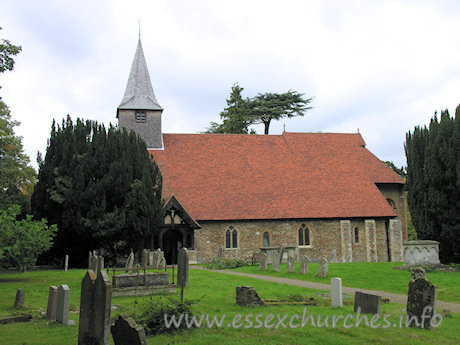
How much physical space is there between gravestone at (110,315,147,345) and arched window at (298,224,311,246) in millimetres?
23057

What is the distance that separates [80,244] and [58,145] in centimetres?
531

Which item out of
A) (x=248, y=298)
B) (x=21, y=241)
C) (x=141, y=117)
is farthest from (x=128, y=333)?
(x=141, y=117)

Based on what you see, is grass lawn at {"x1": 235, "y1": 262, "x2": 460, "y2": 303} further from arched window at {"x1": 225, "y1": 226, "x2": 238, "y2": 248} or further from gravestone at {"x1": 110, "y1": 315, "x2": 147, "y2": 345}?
gravestone at {"x1": 110, "y1": 315, "x2": 147, "y2": 345}

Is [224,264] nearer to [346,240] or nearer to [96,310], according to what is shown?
[346,240]

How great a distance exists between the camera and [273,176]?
30688 millimetres

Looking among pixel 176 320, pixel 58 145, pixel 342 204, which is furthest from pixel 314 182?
pixel 176 320

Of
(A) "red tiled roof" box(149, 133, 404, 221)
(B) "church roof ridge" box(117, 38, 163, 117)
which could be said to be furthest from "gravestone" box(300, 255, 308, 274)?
(B) "church roof ridge" box(117, 38, 163, 117)

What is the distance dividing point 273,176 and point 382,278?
14784 millimetres

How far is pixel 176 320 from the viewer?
7.89 m

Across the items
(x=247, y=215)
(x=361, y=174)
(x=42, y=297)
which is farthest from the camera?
(x=361, y=174)

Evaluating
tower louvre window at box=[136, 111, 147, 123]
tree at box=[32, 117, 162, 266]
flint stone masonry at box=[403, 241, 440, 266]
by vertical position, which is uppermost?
tower louvre window at box=[136, 111, 147, 123]

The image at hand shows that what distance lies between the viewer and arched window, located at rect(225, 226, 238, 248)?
27453 mm

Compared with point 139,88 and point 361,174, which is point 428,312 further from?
point 139,88

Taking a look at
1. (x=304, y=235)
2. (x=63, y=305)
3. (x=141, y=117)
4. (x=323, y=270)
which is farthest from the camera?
(x=141, y=117)
